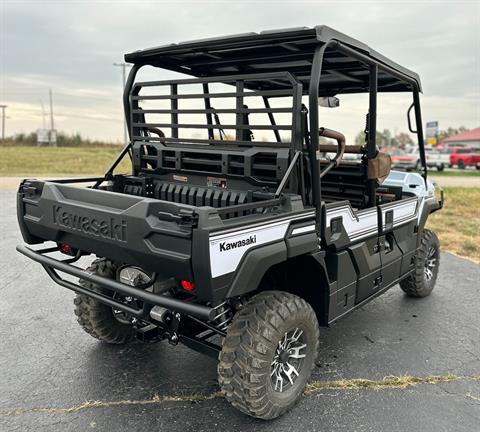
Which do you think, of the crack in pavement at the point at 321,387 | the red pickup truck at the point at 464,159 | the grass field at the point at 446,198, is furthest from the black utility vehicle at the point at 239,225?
the red pickup truck at the point at 464,159

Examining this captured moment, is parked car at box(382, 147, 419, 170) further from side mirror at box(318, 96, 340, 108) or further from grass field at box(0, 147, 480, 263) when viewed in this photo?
side mirror at box(318, 96, 340, 108)

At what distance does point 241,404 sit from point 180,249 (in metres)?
1.01

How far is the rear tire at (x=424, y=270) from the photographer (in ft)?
15.5

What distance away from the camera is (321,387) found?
317 centimetres

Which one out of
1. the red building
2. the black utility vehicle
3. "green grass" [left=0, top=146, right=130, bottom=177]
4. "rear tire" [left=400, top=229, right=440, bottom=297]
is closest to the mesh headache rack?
the black utility vehicle

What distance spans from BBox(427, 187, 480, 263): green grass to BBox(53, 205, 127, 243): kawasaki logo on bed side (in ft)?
18.4

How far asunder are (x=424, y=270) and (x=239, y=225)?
3.17 meters

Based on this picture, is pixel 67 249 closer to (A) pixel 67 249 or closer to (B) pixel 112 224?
(A) pixel 67 249

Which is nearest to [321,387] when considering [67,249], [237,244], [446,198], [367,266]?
[367,266]

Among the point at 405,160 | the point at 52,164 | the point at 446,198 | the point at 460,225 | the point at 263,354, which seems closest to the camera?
the point at 263,354

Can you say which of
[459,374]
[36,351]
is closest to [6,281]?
[36,351]

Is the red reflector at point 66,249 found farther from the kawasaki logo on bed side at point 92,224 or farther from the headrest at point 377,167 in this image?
the headrest at point 377,167

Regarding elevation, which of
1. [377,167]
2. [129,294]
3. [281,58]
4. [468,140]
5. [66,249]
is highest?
[468,140]

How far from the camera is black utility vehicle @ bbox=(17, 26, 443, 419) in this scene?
2.41 metres
